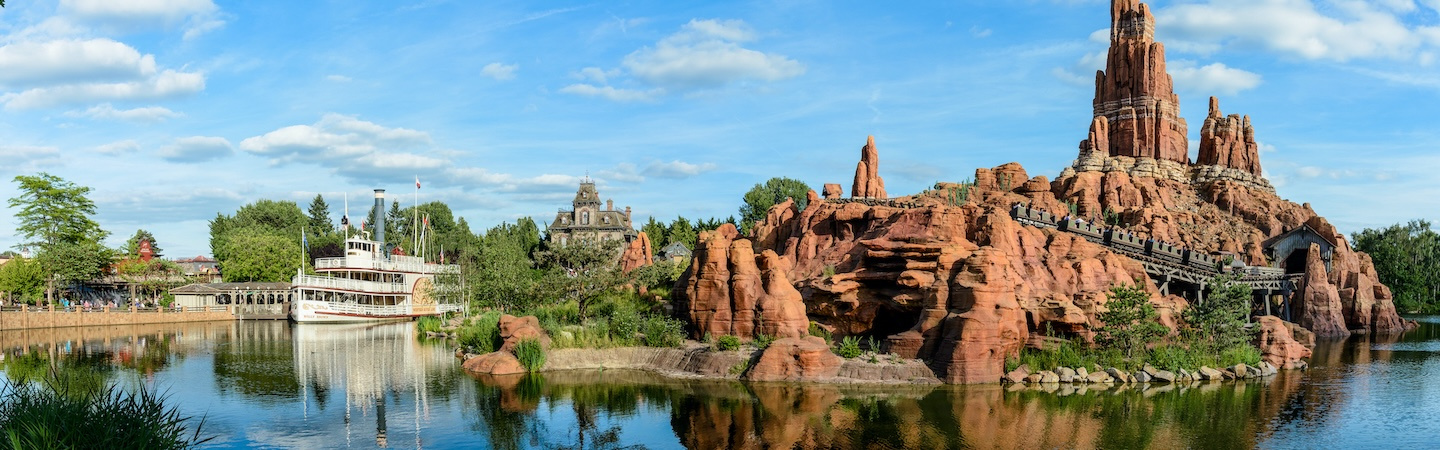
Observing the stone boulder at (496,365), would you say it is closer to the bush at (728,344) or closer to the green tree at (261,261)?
the bush at (728,344)

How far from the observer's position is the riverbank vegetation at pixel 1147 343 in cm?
3709

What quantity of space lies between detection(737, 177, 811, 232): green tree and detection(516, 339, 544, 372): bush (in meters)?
81.7

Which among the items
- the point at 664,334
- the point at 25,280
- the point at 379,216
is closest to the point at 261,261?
the point at 379,216

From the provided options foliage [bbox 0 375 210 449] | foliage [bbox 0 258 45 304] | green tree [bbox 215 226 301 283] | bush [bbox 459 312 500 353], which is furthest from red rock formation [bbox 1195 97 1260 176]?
foliage [bbox 0 258 45 304]

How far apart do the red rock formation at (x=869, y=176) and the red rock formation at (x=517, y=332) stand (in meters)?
34.2

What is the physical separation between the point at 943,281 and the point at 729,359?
27.5 ft

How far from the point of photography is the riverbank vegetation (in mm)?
37094

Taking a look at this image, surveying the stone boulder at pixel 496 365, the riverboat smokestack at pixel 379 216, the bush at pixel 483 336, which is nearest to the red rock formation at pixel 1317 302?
the bush at pixel 483 336

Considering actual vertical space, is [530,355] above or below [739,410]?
above

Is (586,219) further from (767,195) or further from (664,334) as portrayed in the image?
(664,334)

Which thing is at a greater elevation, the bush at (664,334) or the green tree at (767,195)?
the green tree at (767,195)

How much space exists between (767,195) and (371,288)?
5828cm

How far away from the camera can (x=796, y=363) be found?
117 feet

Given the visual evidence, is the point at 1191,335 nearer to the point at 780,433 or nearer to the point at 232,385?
the point at 780,433
